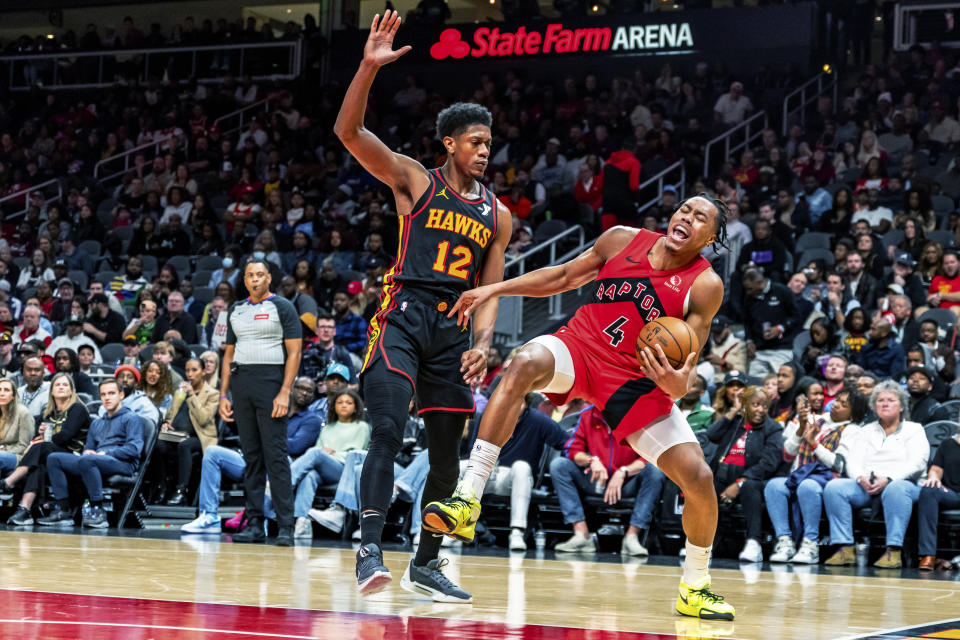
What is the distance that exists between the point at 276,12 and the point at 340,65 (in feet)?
11.9

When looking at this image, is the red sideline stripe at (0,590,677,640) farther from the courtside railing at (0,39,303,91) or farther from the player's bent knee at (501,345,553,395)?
the courtside railing at (0,39,303,91)

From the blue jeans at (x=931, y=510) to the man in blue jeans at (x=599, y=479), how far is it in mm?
1805

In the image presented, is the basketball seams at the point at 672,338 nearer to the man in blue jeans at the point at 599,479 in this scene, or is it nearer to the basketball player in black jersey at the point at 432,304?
the basketball player in black jersey at the point at 432,304

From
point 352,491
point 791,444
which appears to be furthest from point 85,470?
point 791,444

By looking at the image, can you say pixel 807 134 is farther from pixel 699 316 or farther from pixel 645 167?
pixel 699 316

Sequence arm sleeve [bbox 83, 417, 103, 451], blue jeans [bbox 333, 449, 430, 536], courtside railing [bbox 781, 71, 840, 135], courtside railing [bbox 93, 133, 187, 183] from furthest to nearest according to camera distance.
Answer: courtside railing [bbox 93, 133, 187, 183]
courtside railing [bbox 781, 71, 840, 135]
arm sleeve [bbox 83, 417, 103, 451]
blue jeans [bbox 333, 449, 430, 536]

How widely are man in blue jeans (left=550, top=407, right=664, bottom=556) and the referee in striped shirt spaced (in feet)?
6.63

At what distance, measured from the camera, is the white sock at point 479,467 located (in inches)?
183

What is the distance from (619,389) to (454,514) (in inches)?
36.3

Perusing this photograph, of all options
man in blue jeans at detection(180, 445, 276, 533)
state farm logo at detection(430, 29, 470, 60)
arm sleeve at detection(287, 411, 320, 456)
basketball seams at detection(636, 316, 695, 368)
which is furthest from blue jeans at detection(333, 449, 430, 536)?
state farm logo at detection(430, 29, 470, 60)

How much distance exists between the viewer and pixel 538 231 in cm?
1470

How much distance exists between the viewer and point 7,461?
10258 millimetres

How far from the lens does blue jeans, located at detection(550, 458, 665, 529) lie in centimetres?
866

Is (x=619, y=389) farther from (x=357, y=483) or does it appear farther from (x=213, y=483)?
(x=213, y=483)
